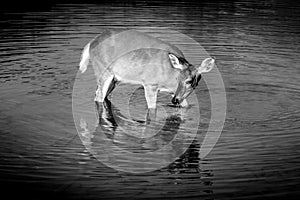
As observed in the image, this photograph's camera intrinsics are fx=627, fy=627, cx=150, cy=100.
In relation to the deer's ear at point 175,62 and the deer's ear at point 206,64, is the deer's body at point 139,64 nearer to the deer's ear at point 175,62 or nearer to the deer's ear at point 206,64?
the deer's ear at point 175,62

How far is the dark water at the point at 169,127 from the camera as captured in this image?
29.5 ft

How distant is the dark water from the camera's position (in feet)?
29.5

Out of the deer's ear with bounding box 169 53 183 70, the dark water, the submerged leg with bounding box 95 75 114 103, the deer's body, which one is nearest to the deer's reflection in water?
the submerged leg with bounding box 95 75 114 103

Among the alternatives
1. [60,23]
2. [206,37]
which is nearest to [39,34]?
[60,23]

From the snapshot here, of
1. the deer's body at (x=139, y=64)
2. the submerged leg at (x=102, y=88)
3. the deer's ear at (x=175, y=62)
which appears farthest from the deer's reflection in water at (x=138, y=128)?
the deer's ear at (x=175, y=62)

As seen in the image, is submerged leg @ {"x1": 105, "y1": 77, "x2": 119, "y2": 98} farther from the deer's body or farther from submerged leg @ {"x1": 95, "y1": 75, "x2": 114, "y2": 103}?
submerged leg @ {"x1": 95, "y1": 75, "x2": 114, "y2": 103}

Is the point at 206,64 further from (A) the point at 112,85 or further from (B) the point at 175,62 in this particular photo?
(A) the point at 112,85

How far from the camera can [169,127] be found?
12156 mm

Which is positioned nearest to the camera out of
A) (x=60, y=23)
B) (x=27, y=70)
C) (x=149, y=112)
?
(x=149, y=112)

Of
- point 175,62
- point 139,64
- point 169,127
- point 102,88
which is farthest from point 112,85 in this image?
point 169,127

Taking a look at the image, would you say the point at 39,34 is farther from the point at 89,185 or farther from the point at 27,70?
the point at 89,185

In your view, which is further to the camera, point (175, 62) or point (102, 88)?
point (102, 88)

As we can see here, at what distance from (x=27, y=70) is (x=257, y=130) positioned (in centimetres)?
784

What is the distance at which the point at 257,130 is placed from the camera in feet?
39.1
